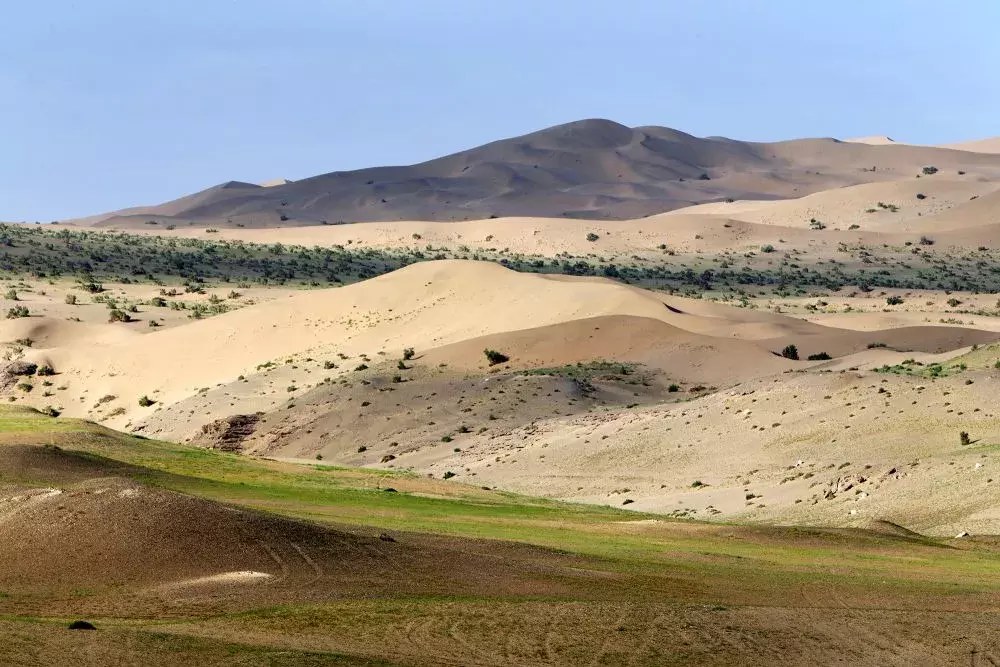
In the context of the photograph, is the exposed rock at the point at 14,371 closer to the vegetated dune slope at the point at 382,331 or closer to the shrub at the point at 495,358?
the vegetated dune slope at the point at 382,331

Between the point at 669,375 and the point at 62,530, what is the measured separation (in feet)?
127

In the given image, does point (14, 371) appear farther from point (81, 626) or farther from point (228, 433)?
point (81, 626)

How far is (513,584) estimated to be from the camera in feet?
59.1

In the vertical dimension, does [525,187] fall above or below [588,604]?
above

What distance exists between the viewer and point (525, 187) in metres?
175

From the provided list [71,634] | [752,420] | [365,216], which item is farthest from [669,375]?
[365,216]

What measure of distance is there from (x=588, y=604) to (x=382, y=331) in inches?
1963

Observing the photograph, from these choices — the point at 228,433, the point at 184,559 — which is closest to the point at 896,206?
the point at 228,433

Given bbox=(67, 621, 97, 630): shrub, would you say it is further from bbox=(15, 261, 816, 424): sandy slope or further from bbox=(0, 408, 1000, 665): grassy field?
bbox=(15, 261, 816, 424): sandy slope

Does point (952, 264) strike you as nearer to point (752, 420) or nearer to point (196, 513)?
point (752, 420)

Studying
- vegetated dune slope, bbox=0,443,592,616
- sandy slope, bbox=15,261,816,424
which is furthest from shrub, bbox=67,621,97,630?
sandy slope, bbox=15,261,816,424

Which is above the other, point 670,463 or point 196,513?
point 196,513

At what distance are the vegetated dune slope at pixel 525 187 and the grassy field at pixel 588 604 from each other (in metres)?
130

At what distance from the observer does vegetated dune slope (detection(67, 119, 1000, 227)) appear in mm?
163750
